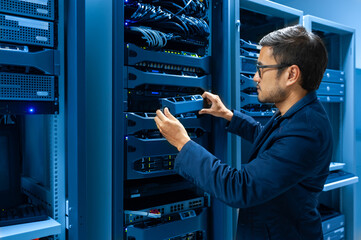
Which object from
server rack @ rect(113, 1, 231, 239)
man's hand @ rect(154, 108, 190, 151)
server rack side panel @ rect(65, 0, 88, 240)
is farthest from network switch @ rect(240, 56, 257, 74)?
server rack side panel @ rect(65, 0, 88, 240)

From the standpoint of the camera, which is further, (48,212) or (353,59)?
(353,59)

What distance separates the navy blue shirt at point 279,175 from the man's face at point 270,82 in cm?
8

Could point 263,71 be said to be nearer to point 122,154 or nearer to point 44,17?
point 122,154

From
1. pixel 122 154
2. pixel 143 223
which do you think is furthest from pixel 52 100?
pixel 143 223

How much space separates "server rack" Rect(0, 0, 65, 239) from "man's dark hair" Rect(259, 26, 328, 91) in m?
0.78

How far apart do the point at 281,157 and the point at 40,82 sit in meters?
0.84

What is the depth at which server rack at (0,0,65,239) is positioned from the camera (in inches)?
38.6

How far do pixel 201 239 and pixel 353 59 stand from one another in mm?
1772

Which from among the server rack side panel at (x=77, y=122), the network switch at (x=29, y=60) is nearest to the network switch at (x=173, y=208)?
the server rack side panel at (x=77, y=122)

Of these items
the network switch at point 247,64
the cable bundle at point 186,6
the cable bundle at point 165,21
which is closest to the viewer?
the cable bundle at point 165,21

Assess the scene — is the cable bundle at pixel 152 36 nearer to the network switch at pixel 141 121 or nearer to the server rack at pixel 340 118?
the network switch at pixel 141 121

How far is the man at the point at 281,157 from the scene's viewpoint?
100 cm

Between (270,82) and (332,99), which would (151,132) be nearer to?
(270,82)

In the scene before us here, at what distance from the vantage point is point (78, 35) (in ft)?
3.34
